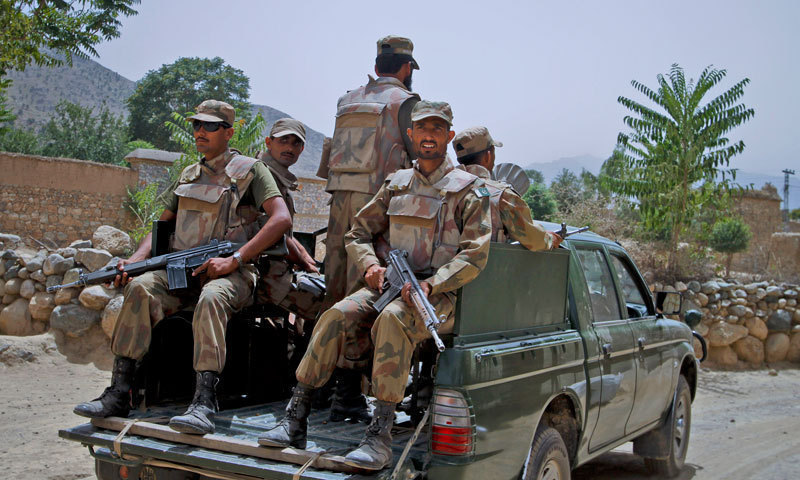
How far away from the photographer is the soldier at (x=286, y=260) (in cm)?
430

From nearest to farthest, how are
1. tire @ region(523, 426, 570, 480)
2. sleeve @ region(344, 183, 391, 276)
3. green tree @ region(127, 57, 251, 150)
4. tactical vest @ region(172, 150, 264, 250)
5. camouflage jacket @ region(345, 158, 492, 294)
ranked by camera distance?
tire @ region(523, 426, 570, 480) → camouflage jacket @ region(345, 158, 492, 294) → sleeve @ region(344, 183, 391, 276) → tactical vest @ region(172, 150, 264, 250) → green tree @ region(127, 57, 251, 150)

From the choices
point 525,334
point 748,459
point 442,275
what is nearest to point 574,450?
→ point 525,334

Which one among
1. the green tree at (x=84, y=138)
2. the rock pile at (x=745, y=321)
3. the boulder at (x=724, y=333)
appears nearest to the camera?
the boulder at (x=724, y=333)

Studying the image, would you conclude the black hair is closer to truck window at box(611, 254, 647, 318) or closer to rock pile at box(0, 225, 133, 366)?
truck window at box(611, 254, 647, 318)

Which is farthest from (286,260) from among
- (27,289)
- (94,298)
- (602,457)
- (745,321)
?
(745,321)

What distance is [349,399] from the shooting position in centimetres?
407

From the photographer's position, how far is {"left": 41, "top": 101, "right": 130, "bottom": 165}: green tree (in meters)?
35.8

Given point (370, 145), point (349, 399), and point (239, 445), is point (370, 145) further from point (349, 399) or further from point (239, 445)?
point (239, 445)

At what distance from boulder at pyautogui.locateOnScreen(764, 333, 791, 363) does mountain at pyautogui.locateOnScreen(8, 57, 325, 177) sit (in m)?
39.6

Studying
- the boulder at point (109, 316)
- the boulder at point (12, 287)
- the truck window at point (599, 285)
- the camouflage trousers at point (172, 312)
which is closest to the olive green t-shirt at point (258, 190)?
the camouflage trousers at point (172, 312)

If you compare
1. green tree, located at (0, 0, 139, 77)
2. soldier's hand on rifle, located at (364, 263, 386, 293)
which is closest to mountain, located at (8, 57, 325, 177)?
green tree, located at (0, 0, 139, 77)

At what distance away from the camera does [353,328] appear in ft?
11.2

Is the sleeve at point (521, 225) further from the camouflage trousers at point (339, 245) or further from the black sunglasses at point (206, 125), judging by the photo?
the black sunglasses at point (206, 125)

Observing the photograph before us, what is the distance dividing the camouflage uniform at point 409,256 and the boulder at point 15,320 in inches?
274
